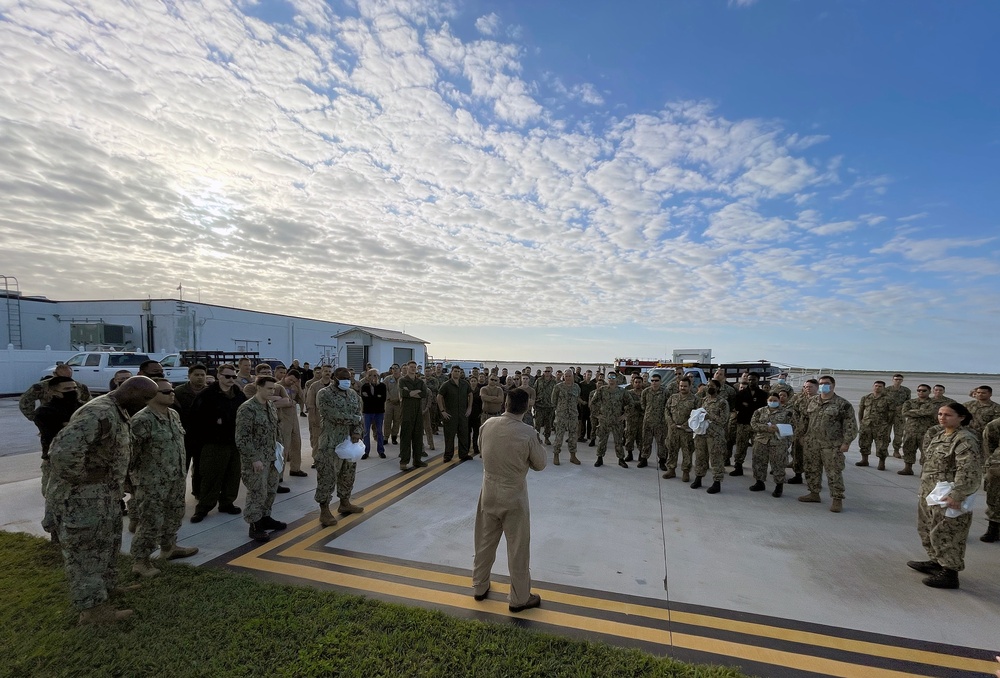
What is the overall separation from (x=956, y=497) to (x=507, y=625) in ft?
14.4

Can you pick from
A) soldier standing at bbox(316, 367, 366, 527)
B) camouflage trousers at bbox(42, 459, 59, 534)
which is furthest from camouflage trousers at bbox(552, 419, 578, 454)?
camouflage trousers at bbox(42, 459, 59, 534)

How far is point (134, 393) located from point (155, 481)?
3.80 feet

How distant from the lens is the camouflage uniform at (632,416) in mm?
9648

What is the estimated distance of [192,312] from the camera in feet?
95.9

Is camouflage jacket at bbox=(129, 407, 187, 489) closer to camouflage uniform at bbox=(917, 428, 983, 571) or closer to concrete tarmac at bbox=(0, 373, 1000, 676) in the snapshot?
concrete tarmac at bbox=(0, 373, 1000, 676)

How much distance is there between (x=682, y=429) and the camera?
8.07 meters

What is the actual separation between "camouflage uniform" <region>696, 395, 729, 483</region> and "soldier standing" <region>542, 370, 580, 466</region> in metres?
2.52

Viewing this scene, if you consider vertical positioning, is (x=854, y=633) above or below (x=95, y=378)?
below

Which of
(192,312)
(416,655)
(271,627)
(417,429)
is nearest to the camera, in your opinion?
(416,655)

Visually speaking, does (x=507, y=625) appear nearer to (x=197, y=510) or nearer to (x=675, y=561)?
(x=675, y=561)

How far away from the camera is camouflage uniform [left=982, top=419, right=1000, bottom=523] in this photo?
5.52 metres

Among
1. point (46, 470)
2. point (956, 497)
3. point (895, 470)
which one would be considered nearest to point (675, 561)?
point (956, 497)

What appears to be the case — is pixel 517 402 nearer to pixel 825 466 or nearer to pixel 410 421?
pixel 410 421

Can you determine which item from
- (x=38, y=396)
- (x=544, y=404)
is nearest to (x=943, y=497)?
(x=544, y=404)
